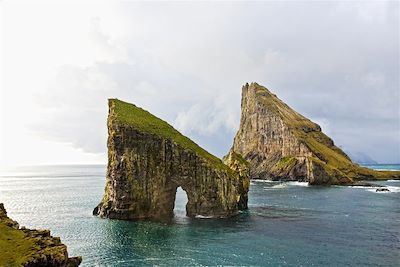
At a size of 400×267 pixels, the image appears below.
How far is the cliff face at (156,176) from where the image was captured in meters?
89.8

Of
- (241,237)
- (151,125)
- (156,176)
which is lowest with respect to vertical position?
(241,237)

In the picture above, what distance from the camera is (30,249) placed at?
123ft

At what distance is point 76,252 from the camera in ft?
200

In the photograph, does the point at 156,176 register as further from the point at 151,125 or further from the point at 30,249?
the point at 30,249

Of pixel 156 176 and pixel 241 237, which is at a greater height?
pixel 156 176

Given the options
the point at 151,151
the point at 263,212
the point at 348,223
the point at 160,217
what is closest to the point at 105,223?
the point at 160,217

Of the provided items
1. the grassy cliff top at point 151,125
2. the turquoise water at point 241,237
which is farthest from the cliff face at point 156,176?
the turquoise water at point 241,237

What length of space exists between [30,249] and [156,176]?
55.0 metres

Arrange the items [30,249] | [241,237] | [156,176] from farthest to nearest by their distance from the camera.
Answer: [156,176], [241,237], [30,249]

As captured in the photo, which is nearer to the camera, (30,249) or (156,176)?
(30,249)

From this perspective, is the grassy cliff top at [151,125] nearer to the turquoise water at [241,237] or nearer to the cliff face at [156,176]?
the cliff face at [156,176]

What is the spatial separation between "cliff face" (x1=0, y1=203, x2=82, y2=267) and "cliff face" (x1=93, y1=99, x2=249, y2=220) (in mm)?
46810

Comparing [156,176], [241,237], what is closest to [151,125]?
[156,176]

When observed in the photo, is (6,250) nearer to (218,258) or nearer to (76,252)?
(76,252)
